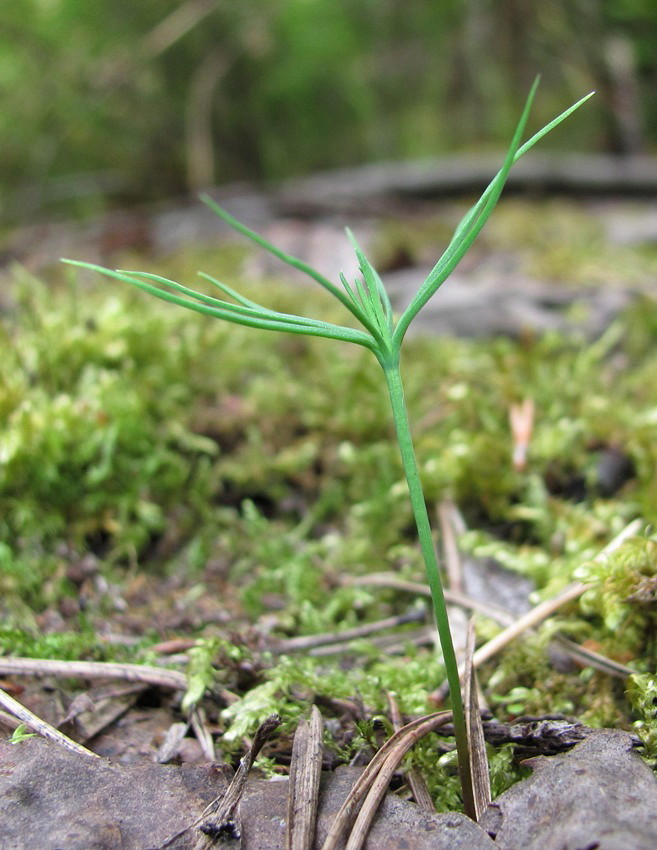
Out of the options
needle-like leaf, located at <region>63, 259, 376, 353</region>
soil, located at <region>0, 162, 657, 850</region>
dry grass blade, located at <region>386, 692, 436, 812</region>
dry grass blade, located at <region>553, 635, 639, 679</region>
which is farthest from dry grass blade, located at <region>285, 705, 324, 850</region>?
needle-like leaf, located at <region>63, 259, 376, 353</region>

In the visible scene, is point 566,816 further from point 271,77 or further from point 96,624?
point 271,77

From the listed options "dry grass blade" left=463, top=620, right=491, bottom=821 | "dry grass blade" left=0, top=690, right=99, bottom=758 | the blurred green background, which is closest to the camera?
"dry grass blade" left=463, top=620, right=491, bottom=821

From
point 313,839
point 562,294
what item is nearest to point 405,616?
point 313,839

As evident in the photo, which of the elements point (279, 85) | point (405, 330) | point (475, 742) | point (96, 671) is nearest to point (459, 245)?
point (405, 330)

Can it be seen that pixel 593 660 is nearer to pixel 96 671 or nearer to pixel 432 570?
pixel 432 570

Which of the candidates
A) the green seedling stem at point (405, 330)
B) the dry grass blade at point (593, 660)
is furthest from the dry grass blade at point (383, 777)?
the dry grass blade at point (593, 660)

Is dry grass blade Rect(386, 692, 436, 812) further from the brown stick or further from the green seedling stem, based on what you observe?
the brown stick

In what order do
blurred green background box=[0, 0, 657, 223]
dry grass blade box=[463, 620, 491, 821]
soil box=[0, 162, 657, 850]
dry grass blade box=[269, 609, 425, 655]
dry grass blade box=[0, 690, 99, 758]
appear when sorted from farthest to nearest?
blurred green background box=[0, 0, 657, 223]
dry grass blade box=[269, 609, 425, 655]
dry grass blade box=[0, 690, 99, 758]
dry grass blade box=[463, 620, 491, 821]
soil box=[0, 162, 657, 850]
